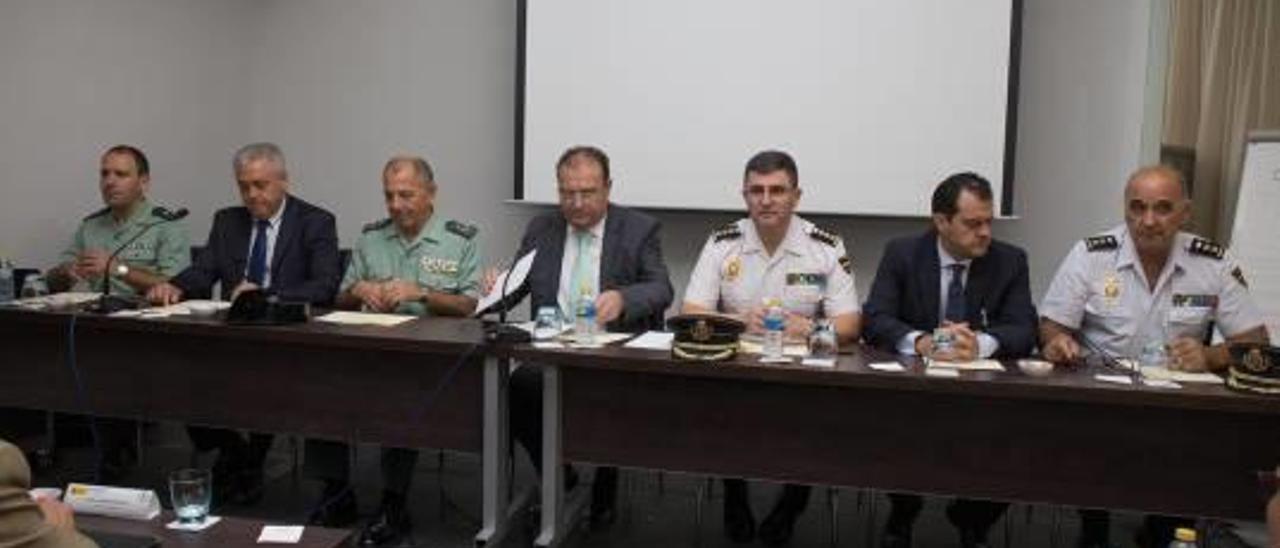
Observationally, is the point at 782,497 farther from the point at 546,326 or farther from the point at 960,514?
the point at 546,326

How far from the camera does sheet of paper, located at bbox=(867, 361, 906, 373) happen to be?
2.51 metres

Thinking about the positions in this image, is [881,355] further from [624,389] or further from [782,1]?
[782,1]

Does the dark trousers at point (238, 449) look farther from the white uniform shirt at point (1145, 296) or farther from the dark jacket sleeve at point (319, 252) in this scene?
the white uniform shirt at point (1145, 296)

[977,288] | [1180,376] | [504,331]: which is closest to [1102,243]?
[977,288]

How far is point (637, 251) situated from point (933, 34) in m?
1.77

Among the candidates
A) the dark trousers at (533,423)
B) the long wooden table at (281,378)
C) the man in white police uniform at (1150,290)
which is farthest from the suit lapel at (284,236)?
the man in white police uniform at (1150,290)

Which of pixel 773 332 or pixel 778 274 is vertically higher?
pixel 778 274

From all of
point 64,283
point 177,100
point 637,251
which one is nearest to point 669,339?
point 637,251

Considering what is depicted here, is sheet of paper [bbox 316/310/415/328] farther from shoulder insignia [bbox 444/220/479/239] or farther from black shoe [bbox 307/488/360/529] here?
black shoe [bbox 307/488/360/529]

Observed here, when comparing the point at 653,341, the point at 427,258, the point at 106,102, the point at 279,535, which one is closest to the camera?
the point at 279,535

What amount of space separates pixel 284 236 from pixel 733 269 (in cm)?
174

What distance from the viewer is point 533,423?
10.3 feet

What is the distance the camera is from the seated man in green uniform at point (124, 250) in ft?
12.4

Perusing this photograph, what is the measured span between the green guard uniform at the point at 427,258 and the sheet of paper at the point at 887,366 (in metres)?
1.69
